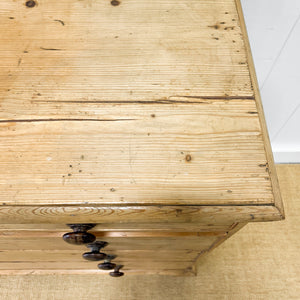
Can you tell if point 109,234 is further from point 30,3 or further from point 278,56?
point 278,56

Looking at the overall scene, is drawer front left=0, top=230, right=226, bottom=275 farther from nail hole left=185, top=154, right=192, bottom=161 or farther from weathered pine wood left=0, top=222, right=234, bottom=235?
nail hole left=185, top=154, right=192, bottom=161

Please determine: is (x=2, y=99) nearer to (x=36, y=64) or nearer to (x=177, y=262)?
(x=36, y=64)

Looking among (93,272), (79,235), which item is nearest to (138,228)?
(79,235)

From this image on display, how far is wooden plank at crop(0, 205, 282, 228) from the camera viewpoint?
40 centimetres

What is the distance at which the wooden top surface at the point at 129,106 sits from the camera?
415 millimetres

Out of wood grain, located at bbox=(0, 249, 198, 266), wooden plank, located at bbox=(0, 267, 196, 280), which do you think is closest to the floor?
wooden plank, located at bbox=(0, 267, 196, 280)

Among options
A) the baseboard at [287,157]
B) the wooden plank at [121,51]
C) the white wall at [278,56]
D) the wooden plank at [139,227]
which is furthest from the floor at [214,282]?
the wooden plank at [121,51]

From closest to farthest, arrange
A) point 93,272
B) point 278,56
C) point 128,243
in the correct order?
point 128,243, point 278,56, point 93,272

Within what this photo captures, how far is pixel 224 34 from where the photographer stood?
0.54m

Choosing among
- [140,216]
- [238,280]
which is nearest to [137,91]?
[140,216]

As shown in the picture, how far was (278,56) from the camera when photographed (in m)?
0.91

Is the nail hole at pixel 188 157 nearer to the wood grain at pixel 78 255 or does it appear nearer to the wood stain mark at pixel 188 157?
the wood stain mark at pixel 188 157

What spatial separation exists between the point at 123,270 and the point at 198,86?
78cm

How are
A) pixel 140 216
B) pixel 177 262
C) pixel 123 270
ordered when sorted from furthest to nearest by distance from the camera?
pixel 123 270
pixel 177 262
pixel 140 216
